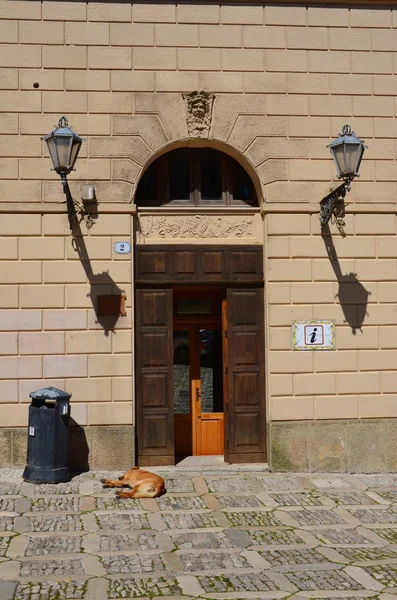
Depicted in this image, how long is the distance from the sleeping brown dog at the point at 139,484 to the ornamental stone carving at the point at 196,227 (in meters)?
3.60

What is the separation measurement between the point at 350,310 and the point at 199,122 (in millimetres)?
3627

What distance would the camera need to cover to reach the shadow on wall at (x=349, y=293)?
10.5 m

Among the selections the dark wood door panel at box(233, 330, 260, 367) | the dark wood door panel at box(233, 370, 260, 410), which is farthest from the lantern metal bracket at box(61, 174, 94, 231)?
the dark wood door panel at box(233, 370, 260, 410)

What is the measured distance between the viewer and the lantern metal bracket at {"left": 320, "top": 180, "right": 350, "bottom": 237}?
9828 mm

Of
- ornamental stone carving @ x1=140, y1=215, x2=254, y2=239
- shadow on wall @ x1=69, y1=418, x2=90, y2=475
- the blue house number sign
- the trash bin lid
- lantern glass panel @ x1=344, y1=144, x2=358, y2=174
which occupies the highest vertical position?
lantern glass panel @ x1=344, y1=144, x2=358, y2=174

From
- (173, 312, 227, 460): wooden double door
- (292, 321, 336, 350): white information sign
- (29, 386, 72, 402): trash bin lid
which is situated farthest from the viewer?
(173, 312, 227, 460): wooden double door

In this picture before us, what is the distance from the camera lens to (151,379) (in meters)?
10.5

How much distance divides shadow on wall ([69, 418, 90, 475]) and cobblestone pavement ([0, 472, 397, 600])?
9.3 inches

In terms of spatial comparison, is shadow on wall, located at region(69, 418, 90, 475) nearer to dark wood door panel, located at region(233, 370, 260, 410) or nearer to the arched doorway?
the arched doorway

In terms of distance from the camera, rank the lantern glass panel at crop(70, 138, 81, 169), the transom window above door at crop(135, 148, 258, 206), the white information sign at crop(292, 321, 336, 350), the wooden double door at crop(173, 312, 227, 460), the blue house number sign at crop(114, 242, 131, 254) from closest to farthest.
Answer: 1. the lantern glass panel at crop(70, 138, 81, 169)
2. the blue house number sign at crop(114, 242, 131, 254)
3. the white information sign at crop(292, 321, 336, 350)
4. the transom window above door at crop(135, 148, 258, 206)
5. the wooden double door at crop(173, 312, 227, 460)

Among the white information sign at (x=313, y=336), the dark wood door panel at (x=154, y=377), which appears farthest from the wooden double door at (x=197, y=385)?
the white information sign at (x=313, y=336)

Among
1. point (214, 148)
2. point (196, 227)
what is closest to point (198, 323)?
point (196, 227)

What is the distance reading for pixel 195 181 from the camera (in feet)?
35.8

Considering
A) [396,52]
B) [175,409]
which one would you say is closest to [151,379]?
[175,409]
